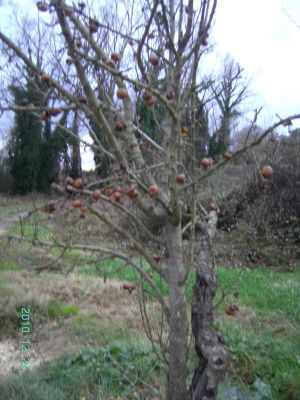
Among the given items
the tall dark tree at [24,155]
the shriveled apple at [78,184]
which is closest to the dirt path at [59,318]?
the shriveled apple at [78,184]

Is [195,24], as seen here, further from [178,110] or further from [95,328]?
[95,328]

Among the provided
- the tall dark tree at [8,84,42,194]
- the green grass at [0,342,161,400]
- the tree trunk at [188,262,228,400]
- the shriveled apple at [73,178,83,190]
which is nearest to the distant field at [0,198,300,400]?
the green grass at [0,342,161,400]

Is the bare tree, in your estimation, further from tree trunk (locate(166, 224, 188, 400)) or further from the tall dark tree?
the tall dark tree

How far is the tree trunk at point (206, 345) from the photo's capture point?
2.39 m

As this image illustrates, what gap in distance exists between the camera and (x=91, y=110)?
7.17ft

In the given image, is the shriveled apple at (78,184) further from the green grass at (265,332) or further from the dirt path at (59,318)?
the dirt path at (59,318)

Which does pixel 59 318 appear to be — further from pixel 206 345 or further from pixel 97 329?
pixel 206 345

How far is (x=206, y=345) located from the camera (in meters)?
2.43

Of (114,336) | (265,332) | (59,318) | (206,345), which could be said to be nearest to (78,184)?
(206,345)

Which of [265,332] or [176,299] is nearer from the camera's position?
[176,299]

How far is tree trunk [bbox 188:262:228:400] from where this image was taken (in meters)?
2.39

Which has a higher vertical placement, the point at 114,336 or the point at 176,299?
the point at 176,299
